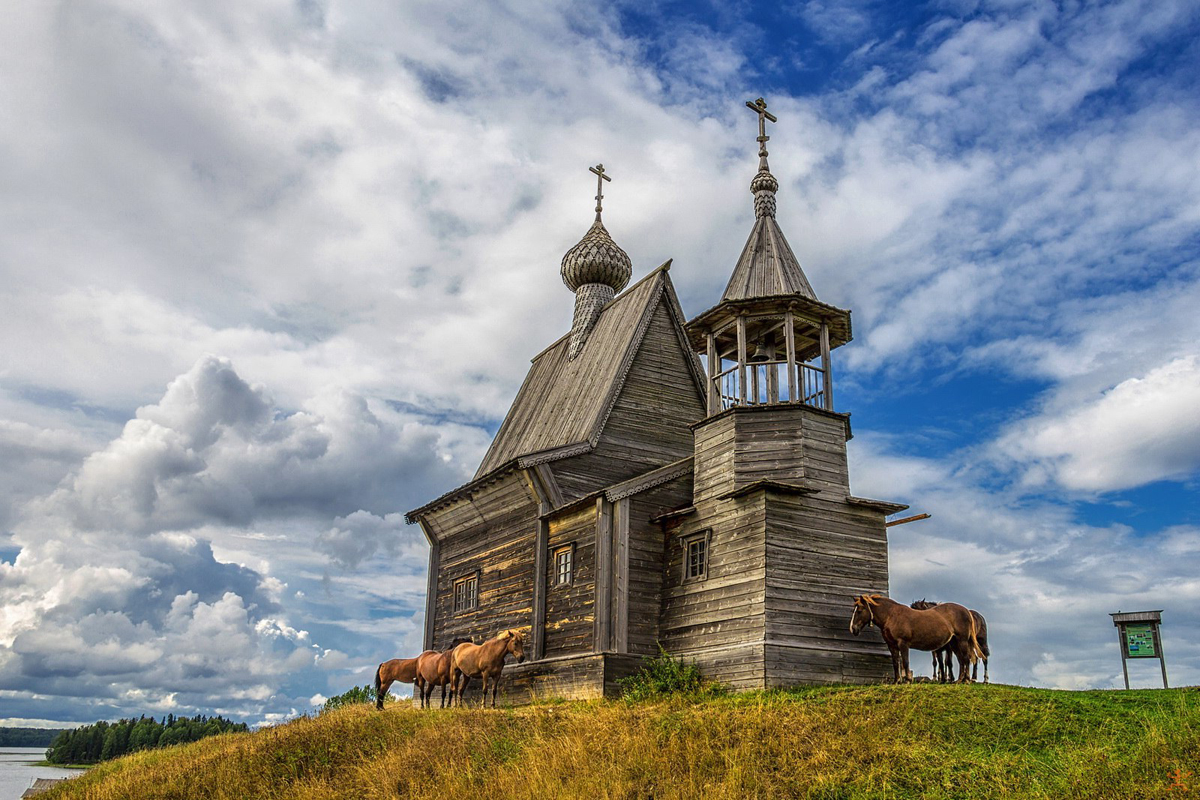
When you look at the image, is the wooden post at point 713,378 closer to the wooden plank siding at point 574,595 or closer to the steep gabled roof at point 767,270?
the steep gabled roof at point 767,270

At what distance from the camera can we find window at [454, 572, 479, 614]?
26094mm

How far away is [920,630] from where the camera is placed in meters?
17.0

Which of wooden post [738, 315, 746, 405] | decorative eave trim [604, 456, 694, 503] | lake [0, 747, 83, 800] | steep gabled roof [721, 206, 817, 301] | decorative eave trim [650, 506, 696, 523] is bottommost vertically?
lake [0, 747, 83, 800]

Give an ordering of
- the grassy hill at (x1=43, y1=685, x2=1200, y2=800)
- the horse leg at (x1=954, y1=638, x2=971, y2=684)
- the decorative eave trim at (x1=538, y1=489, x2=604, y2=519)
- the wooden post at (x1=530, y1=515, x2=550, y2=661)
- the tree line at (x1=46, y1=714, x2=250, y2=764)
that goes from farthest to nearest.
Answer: the tree line at (x1=46, y1=714, x2=250, y2=764) < the wooden post at (x1=530, y1=515, x2=550, y2=661) < the decorative eave trim at (x1=538, y1=489, x2=604, y2=519) < the horse leg at (x1=954, y1=638, x2=971, y2=684) < the grassy hill at (x1=43, y1=685, x2=1200, y2=800)

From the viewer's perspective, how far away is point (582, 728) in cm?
1403

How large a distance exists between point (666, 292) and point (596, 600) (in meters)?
10.2

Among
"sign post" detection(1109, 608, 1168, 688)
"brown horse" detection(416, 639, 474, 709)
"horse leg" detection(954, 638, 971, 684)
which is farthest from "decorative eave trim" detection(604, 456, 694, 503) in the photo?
"sign post" detection(1109, 608, 1168, 688)

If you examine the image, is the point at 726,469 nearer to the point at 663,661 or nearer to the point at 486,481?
the point at 663,661

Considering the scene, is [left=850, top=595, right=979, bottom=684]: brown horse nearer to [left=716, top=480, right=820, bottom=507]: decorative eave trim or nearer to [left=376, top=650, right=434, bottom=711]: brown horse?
[left=716, top=480, right=820, bottom=507]: decorative eave trim

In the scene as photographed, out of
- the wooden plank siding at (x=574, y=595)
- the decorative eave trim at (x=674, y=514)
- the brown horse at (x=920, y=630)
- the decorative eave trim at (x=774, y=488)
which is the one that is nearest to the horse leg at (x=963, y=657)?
the brown horse at (x=920, y=630)

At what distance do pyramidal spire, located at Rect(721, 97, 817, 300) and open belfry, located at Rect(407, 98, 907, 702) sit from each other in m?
0.05

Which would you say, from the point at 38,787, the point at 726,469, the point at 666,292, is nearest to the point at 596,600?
the point at 726,469

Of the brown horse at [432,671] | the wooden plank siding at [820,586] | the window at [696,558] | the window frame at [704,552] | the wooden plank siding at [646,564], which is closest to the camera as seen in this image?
the wooden plank siding at [820,586]

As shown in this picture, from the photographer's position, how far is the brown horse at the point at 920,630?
17.0 m
